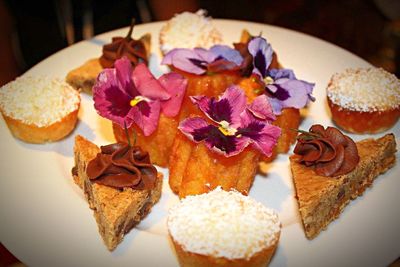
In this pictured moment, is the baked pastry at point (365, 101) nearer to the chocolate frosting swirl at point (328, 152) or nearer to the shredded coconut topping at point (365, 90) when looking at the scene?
the shredded coconut topping at point (365, 90)

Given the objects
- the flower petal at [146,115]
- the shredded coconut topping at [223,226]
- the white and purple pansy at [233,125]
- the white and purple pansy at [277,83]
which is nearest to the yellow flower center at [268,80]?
the white and purple pansy at [277,83]

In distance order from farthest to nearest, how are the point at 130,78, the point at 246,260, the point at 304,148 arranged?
1. the point at 130,78
2. the point at 304,148
3. the point at 246,260

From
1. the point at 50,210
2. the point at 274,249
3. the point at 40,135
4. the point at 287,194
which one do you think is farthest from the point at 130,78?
the point at 274,249

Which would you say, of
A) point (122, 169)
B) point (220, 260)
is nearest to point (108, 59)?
point (122, 169)

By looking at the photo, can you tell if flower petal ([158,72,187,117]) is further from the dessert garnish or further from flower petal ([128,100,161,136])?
the dessert garnish

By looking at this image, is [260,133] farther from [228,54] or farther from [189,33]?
[189,33]

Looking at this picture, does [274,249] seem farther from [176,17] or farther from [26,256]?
[176,17]

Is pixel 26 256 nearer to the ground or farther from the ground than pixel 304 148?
nearer to the ground
